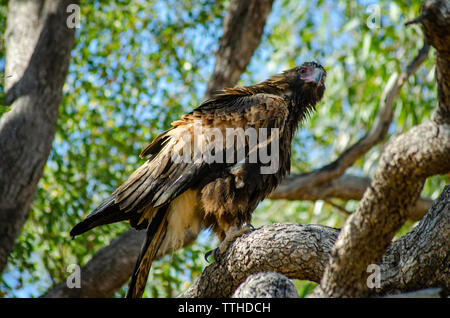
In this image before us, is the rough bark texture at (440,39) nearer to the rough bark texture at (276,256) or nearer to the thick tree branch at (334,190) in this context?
the rough bark texture at (276,256)

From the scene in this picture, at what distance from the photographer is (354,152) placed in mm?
5785

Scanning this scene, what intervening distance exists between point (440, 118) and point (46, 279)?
557 centimetres

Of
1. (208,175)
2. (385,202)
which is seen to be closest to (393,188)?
(385,202)

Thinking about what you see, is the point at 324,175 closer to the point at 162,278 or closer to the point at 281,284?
the point at 162,278

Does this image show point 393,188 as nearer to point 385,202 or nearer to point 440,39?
point 385,202

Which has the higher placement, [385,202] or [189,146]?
[189,146]

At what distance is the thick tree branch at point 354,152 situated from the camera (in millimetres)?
5789

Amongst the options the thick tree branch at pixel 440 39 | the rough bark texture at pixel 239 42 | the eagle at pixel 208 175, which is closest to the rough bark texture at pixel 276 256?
the eagle at pixel 208 175

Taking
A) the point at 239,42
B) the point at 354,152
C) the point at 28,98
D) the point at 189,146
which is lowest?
the point at 189,146

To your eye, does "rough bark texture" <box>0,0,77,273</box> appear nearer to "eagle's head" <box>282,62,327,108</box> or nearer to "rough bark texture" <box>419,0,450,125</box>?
"eagle's head" <box>282,62,327,108</box>

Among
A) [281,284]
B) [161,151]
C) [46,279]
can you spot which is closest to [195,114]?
[161,151]

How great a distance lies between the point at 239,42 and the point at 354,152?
1.70m

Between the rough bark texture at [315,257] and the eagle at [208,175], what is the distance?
1.18 feet

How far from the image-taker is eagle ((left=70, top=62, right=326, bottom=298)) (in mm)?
3570
